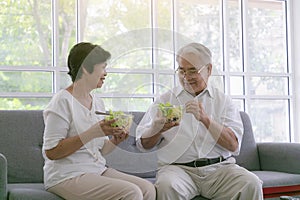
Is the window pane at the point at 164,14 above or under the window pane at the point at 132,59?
above

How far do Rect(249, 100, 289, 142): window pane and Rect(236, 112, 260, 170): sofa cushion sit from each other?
854mm

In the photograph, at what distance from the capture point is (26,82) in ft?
12.3

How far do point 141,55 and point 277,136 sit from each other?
8.20ft

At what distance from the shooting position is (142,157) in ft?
10.1

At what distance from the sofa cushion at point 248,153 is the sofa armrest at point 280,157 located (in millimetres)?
46

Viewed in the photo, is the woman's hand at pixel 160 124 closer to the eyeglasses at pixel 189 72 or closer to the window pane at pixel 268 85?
the eyeglasses at pixel 189 72

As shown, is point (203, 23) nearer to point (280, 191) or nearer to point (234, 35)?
point (234, 35)

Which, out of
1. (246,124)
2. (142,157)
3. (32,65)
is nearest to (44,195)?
(142,157)

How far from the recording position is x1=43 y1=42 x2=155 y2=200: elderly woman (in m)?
2.49

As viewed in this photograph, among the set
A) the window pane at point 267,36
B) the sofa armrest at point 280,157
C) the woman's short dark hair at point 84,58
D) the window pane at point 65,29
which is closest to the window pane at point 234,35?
the window pane at point 267,36

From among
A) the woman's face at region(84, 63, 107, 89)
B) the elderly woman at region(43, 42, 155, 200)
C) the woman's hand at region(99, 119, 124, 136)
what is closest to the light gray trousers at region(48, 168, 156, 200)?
the elderly woman at region(43, 42, 155, 200)

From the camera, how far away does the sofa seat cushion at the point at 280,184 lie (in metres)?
3.16

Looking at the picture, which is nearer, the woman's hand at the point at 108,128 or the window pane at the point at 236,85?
the woman's hand at the point at 108,128

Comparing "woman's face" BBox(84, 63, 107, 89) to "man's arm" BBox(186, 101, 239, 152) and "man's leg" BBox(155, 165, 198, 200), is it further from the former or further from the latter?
"man's leg" BBox(155, 165, 198, 200)
